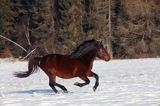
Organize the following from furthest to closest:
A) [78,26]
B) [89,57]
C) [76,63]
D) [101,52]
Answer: [78,26]
[101,52]
[89,57]
[76,63]

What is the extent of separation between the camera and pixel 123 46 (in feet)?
169

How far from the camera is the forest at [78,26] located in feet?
167

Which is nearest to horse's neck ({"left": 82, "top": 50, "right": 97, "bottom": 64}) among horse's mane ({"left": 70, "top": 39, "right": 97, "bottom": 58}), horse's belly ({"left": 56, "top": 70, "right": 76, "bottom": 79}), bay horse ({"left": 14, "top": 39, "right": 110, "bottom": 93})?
bay horse ({"left": 14, "top": 39, "right": 110, "bottom": 93})

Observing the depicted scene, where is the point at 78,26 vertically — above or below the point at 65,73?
below

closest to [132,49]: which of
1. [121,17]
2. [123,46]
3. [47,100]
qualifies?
[123,46]

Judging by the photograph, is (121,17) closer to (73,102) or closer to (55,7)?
(55,7)

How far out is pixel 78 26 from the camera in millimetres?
52750

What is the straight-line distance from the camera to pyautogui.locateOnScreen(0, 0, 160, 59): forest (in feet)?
167

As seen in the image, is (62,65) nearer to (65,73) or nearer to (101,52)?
(65,73)

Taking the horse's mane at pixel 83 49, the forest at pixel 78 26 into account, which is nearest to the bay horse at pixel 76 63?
the horse's mane at pixel 83 49

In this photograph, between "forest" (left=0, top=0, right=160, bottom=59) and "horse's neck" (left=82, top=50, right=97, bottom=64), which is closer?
"horse's neck" (left=82, top=50, right=97, bottom=64)

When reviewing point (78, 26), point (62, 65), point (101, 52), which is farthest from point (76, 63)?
Result: point (78, 26)

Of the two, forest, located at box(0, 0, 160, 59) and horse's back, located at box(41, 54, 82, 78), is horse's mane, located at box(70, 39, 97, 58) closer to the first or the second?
horse's back, located at box(41, 54, 82, 78)

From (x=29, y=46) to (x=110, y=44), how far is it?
8.79 meters
